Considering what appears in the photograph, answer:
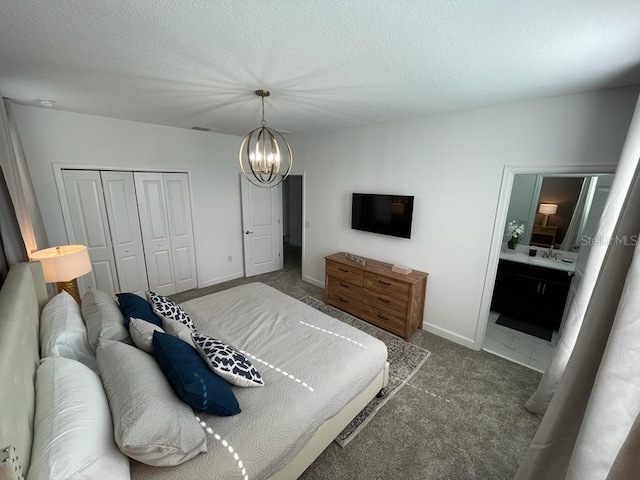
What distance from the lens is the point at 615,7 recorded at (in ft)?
3.64

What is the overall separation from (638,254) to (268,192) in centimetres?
478

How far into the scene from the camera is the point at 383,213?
349 centimetres

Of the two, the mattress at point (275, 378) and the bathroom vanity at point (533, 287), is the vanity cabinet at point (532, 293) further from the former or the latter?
the mattress at point (275, 378)

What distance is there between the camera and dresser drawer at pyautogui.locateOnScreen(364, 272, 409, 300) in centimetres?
307

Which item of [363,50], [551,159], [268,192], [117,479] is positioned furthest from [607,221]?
[268,192]

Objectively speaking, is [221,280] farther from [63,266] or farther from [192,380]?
[192,380]

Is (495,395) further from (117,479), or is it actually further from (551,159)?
(117,479)

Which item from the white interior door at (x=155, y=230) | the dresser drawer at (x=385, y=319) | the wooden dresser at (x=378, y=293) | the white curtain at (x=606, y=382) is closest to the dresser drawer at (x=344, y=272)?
the wooden dresser at (x=378, y=293)

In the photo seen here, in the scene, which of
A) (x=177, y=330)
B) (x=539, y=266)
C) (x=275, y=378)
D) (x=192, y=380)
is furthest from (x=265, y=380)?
(x=539, y=266)

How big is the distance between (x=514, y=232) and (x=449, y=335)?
67.4 inches

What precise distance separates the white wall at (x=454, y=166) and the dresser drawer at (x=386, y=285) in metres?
0.41

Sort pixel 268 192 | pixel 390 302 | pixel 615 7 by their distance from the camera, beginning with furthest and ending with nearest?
Answer: pixel 268 192 < pixel 390 302 < pixel 615 7

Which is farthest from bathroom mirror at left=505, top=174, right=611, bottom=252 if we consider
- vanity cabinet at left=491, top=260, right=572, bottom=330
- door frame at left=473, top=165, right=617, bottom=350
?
door frame at left=473, top=165, right=617, bottom=350

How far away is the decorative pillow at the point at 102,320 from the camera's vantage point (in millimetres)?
1633
